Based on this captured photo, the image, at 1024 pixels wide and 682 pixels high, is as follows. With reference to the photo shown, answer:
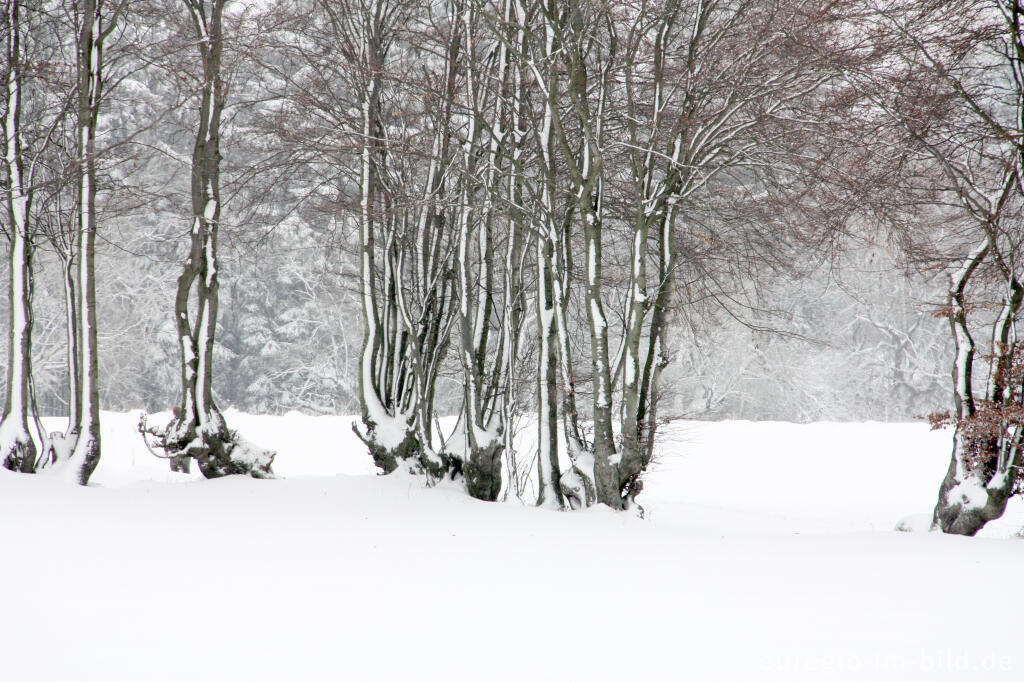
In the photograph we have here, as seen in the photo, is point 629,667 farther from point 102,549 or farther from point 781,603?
point 102,549

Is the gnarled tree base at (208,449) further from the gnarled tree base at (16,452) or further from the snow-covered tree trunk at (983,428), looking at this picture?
the snow-covered tree trunk at (983,428)

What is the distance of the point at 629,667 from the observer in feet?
A: 9.21

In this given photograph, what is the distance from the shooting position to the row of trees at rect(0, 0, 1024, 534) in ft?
18.9

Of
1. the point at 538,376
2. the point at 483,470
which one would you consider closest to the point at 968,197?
the point at 538,376

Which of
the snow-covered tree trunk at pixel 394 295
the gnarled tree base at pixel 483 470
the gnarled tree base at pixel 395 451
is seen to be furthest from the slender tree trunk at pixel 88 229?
the gnarled tree base at pixel 483 470

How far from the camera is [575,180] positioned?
6199 millimetres

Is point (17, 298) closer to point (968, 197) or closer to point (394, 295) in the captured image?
point (394, 295)

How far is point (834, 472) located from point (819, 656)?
13033mm

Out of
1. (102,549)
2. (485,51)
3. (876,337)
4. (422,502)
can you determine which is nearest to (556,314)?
(422,502)

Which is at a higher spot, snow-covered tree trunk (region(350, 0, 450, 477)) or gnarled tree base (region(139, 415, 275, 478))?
snow-covered tree trunk (region(350, 0, 450, 477))

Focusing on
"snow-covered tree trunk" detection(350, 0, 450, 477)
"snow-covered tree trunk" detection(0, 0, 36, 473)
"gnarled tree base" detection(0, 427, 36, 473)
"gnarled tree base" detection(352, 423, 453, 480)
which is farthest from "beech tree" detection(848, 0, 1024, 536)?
"gnarled tree base" detection(0, 427, 36, 473)

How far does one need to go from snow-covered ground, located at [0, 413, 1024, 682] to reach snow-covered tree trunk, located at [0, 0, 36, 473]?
3.45ft

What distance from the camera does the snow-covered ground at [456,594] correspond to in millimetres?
2822

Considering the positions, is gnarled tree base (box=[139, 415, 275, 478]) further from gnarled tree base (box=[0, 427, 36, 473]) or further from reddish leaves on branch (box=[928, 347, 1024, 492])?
reddish leaves on branch (box=[928, 347, 1024, 492])
